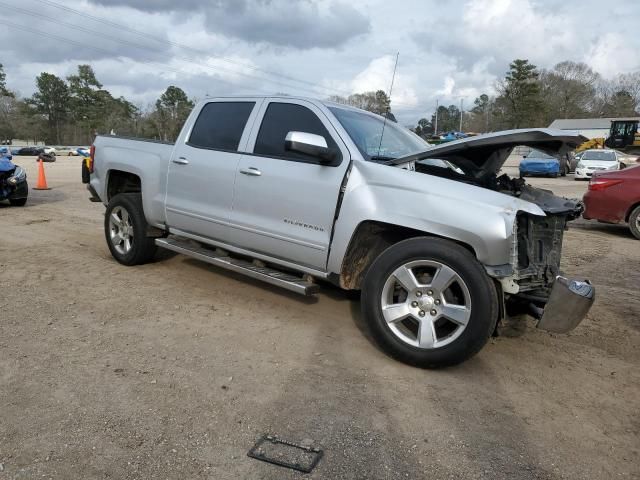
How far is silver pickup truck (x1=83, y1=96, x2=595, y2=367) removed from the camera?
11.1ft

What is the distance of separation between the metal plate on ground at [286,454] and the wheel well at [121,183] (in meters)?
4.16

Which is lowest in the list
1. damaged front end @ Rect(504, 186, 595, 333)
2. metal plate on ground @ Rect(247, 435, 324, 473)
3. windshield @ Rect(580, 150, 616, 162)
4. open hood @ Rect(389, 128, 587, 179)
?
metal plate on ground @ Rect(247, 435, 324, 473)

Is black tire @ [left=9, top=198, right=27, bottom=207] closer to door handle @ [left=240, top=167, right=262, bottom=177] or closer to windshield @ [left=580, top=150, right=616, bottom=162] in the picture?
door handle @ [left=240, top=167, right=262, bottom=177]

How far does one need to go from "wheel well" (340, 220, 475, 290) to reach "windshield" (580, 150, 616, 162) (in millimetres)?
24125

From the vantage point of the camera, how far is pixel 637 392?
342 cm

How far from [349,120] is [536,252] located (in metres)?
1.87

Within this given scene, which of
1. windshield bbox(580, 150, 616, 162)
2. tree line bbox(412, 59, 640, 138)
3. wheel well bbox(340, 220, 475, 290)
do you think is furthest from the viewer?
tree line bbox(412, 59, 640, 138)

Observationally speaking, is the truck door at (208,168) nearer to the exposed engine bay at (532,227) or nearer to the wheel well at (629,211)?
the exposed engine bay at (532,227)

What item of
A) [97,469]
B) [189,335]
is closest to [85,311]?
[189,335]

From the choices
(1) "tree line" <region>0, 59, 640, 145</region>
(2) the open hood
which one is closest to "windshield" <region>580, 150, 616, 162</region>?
(2) the open hood

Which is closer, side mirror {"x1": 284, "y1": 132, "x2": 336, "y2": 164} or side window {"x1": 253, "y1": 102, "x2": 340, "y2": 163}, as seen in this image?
side mirror {"x1": 284, "y1": 132, "x2": 336, "y2": 164}

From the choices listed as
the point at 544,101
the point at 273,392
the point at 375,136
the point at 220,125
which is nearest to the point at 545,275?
the point at 375,136

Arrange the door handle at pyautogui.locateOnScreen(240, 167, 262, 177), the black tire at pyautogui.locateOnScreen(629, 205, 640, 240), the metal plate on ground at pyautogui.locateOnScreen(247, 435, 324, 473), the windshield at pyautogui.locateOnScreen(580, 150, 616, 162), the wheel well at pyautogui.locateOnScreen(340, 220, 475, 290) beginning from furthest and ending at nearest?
1. the windshield at pyautogui.locateOnScreen(580, 150, 616, 162)
2. the black tire at pyautogui.locateOnScreen(629, 205, 640, 240)
3. the door handle at pyautogui.locateOnScreen(240, 167, 262, 177)
4. the wheel well at pyautogui.locateOnScreen(340, 220, 475, 290)
5. the metal plate on ground at pyautogui.locateOnScreen(247, 435, 324, 473)

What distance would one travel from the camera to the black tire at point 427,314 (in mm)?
3299
